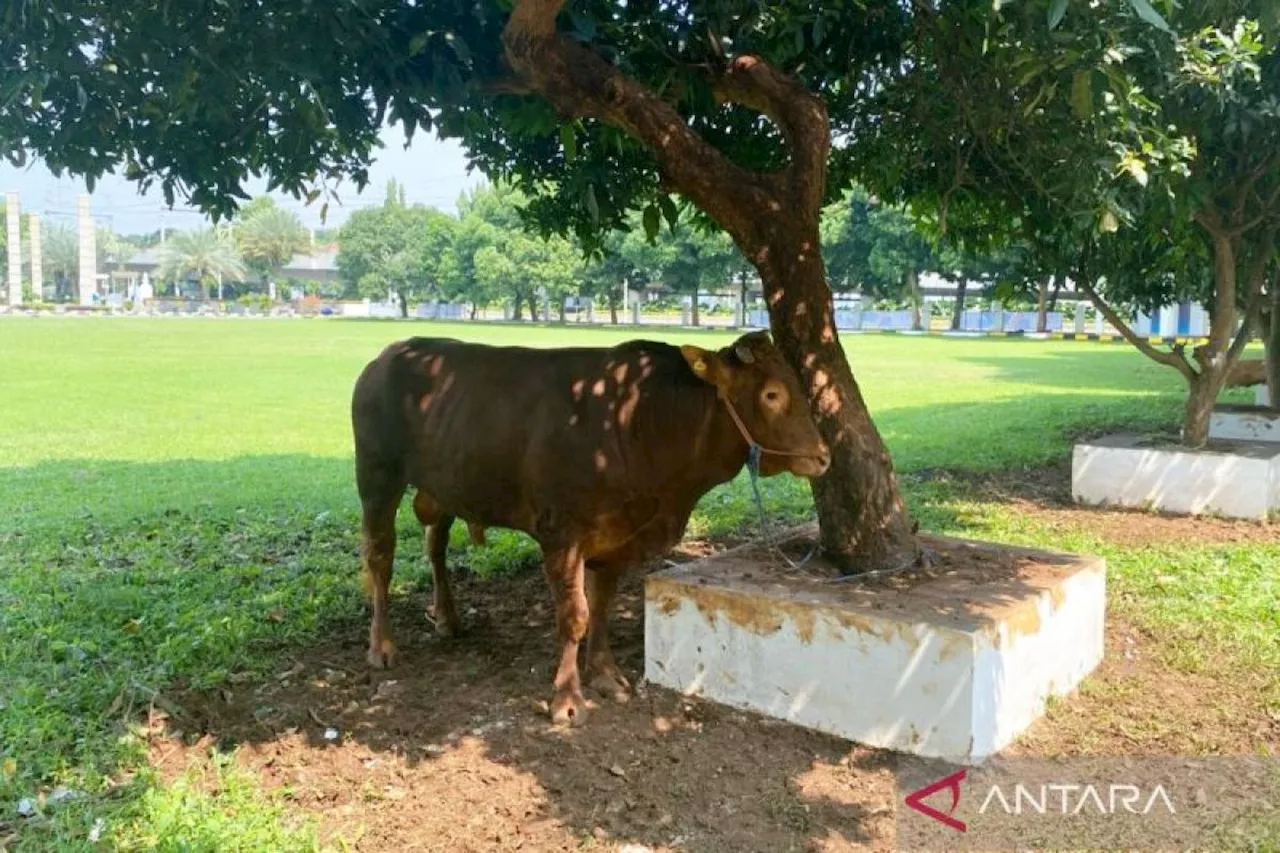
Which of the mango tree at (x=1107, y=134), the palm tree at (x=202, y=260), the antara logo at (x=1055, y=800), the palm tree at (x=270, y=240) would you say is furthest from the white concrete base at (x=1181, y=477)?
the palm tree at (x=202, y=260)

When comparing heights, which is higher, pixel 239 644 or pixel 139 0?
pixel 139 0

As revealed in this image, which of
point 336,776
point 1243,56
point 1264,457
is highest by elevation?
point 1243,56

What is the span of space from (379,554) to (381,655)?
1.96 ft

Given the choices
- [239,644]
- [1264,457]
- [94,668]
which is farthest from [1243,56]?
[94,668]

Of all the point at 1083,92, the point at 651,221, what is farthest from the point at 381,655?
the point at 1083,92

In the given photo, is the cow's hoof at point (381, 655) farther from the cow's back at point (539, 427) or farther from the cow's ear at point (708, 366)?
the cow's ear at point (708, 366)

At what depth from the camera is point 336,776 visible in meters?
4.66

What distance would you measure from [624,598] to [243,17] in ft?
13.9

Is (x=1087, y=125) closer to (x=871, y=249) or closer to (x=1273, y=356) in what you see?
(x=1273, y=356)

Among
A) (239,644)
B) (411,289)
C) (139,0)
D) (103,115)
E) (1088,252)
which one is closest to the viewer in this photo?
(139,0)

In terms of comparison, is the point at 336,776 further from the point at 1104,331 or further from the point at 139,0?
the point at 1104,331

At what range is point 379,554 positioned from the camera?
6219 mm

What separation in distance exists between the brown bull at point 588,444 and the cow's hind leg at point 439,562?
475 mm

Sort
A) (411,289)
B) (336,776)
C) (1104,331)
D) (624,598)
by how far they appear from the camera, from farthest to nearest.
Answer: (411,289) < (1104,331) < (624,598) < (336,776)
